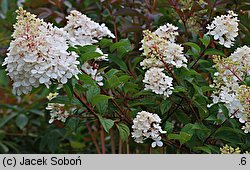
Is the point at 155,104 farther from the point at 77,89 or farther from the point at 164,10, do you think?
the point at 164,10

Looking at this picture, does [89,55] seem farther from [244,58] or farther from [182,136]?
[244,58]

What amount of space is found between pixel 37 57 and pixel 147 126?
36cm

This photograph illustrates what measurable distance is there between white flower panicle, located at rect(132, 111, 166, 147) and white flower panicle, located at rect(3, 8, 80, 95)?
221mm

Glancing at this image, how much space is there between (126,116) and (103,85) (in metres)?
0.13

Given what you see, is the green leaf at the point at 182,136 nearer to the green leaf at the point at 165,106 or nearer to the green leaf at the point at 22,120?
the green leaf at the point at 165,106

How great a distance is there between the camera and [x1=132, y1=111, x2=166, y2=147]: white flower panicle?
1.33m

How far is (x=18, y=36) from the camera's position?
1.27m

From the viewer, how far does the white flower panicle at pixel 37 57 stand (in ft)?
4.11

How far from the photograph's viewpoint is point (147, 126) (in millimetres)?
1334

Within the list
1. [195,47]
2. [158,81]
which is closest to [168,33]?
[195,47]

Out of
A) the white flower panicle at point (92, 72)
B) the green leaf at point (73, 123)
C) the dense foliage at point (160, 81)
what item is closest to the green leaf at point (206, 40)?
the dense foliage at point (160, 81)

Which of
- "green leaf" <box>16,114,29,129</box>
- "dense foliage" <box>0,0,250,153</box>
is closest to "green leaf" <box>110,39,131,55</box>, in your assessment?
"dense foliage" <box>0,0,250,153</box>

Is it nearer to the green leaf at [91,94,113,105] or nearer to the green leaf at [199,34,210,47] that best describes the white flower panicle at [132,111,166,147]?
the green leaf at [91,94,113,105]
